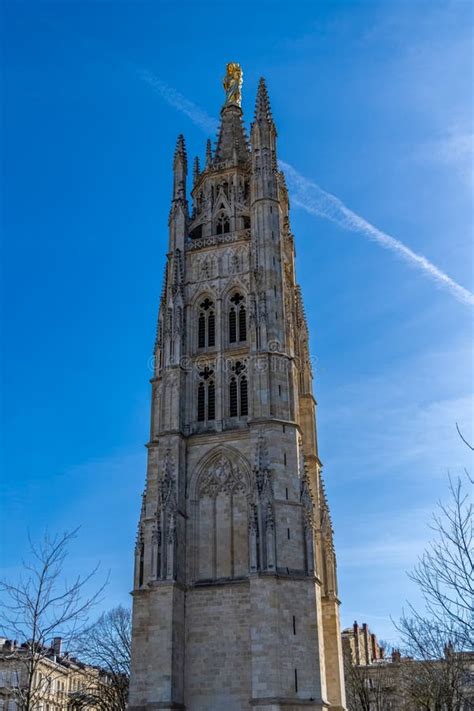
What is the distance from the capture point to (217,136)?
50.9 meters

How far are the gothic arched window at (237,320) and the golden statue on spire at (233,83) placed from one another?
63.1 feet

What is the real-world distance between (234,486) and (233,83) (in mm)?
30996

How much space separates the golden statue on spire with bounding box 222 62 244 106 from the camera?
53188mm

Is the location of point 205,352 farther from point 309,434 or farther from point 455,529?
point 455,529

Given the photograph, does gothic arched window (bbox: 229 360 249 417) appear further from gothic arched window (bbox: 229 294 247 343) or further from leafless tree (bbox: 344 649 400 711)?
leafless tree (bbox: 344 649 400 711)

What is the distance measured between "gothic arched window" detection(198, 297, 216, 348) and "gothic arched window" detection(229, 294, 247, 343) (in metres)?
0.95

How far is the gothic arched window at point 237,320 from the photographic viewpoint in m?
39.6

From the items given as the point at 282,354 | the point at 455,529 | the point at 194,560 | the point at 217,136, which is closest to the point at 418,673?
the point at 194,560

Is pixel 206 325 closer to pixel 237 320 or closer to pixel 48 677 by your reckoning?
pixel 237 320

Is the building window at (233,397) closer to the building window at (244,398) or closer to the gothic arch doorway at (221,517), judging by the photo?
the building window at (244,398)

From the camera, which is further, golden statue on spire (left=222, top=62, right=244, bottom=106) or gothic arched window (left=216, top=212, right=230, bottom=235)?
golden statue on spire (left=222, top=62, right=244, bottom=106)

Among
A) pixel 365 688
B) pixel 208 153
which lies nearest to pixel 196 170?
pixel 208 153

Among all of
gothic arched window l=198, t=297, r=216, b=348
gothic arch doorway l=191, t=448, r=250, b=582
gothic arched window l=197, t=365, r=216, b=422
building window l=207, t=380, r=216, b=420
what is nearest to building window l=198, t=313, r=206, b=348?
gothic arched window l=198, t=297, r=216, b=348

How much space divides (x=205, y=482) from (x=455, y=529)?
19191 millimetres
